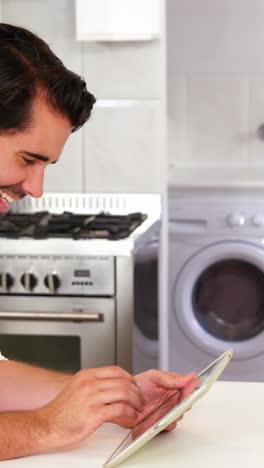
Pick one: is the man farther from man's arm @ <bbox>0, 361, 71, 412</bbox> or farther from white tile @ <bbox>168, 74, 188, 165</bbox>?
white tile @ <bbox>168, 74, 188, 165</bbox>

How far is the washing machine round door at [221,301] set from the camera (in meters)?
3.48

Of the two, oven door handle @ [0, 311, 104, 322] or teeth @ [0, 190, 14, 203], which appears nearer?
teeth @ [0, 190, 14, 203]

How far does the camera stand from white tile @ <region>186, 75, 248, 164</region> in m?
4.02

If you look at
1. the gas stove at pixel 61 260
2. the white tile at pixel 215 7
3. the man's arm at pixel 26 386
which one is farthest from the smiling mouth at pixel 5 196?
the white tile at pixel 215 7

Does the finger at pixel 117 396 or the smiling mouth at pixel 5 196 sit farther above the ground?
the smiling mouth at pixel 5 196

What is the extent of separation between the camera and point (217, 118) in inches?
160

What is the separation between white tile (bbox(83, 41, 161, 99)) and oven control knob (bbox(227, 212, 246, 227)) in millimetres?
734

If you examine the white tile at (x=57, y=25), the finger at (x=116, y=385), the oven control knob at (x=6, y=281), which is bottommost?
the oven control knob at (x=6, y=281)

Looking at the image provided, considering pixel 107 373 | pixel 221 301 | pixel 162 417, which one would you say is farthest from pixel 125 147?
pixel 162 417

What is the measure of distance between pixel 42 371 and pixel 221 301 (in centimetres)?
232

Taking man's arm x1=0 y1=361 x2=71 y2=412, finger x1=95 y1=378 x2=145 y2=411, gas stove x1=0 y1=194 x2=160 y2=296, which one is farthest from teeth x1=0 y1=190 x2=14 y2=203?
gas stove x1=0 y1=194 x2=160 y2=296

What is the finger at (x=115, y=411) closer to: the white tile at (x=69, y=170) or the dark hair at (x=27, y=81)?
the dark hair at (x=27, y=81)

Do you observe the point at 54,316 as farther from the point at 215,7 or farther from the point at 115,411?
the point at 215,7

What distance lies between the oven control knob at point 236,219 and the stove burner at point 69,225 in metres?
0.67
